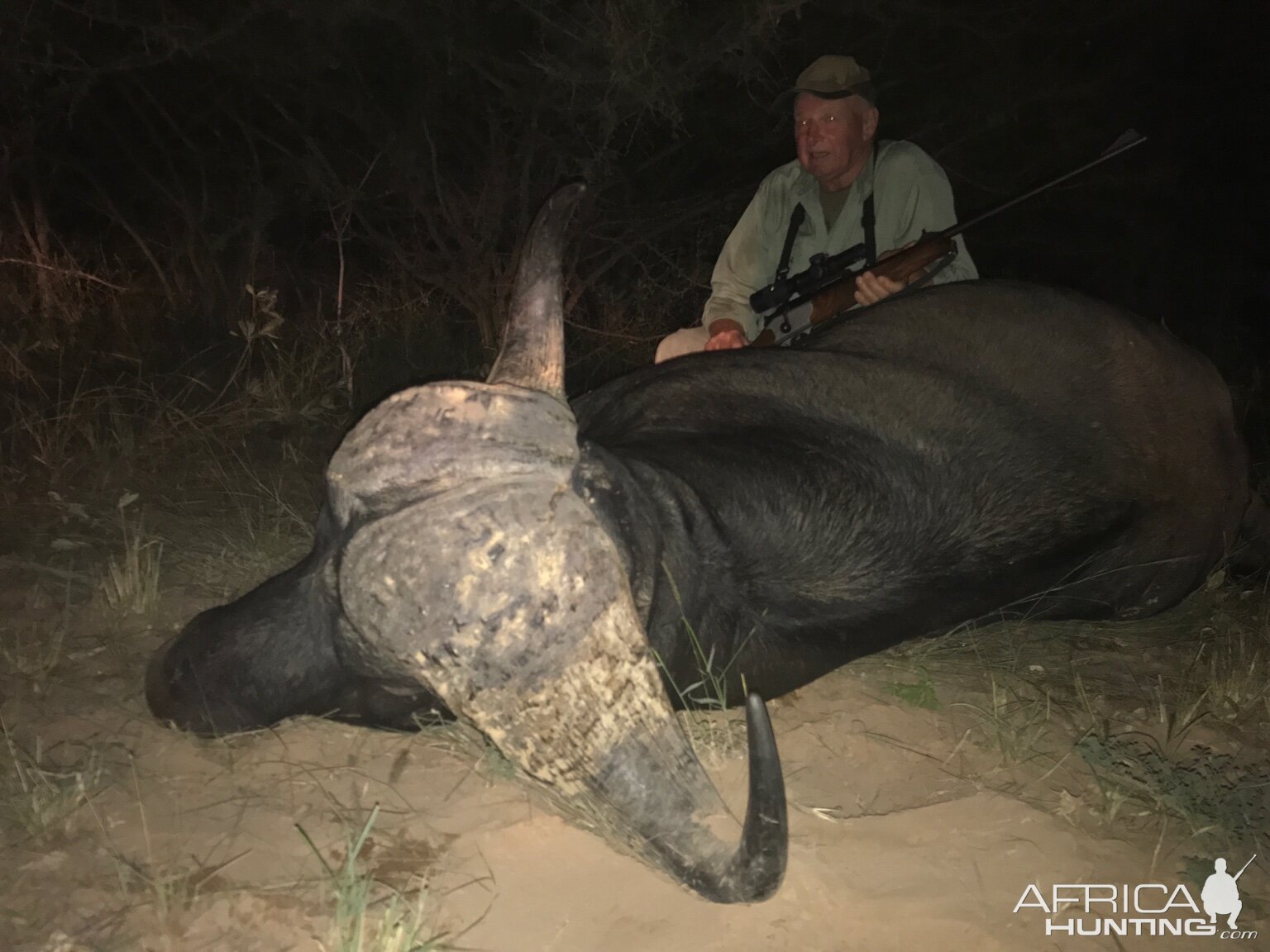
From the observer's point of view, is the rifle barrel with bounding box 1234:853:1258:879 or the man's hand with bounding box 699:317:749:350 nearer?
the rifle barrel with bounding box 1234:853:1258:879

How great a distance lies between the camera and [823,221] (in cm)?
481

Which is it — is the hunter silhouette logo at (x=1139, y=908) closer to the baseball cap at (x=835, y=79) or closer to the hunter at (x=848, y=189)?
the hunter at (x=848, y=189)

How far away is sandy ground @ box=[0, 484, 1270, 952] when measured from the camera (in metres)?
2.05

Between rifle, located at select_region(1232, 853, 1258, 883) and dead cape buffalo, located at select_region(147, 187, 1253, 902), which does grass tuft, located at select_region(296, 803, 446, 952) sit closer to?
dead cape buffalo, located at select_region(147, 187, 1253, 902)

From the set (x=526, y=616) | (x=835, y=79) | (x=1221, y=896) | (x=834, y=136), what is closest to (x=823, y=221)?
(x=834, y=136)

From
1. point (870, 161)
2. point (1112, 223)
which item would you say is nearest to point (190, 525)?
point (870, 161)

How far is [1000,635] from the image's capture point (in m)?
3.50

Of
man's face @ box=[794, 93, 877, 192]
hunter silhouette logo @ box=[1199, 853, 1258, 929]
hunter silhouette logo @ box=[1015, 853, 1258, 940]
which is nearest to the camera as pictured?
hunter silhouette logo @ box=[1015, 853, 1258, 940]

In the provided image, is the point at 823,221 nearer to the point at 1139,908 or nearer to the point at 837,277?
the point at 837,277

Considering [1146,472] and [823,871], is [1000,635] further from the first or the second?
[823,871]

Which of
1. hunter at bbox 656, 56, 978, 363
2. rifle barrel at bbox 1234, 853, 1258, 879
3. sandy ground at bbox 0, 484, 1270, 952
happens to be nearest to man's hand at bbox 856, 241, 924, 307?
hunter at bbox 656, 56, 978, 363

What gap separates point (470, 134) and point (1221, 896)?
5.98m

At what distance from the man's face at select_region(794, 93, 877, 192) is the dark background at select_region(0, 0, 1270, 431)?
0.54 metres

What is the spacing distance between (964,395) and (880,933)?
1695 mm
